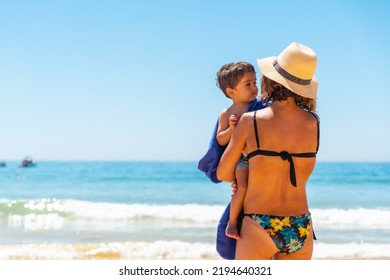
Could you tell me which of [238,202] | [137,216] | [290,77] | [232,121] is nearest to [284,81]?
[290,77]

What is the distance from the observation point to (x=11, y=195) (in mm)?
22234

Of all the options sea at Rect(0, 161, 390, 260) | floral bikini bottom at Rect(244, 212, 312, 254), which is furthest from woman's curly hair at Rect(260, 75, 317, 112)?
sea at Rect(0, 161, 390, 260)

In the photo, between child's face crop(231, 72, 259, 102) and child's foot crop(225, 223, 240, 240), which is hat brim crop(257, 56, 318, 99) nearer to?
child's face crop(231, 72, 259, 102)

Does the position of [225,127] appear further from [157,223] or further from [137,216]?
[137,216]

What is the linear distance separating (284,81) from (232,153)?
0.39m

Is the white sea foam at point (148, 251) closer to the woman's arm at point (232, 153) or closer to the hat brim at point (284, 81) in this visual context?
the woman's arm at point (232, 153)

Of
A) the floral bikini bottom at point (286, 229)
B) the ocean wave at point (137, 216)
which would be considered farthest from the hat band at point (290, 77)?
the ocean wave at point (137, 216)

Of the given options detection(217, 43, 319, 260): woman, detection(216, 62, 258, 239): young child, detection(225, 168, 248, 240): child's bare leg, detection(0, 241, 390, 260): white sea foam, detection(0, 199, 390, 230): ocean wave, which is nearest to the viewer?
→ detection(217, 43, 319, 260): woman

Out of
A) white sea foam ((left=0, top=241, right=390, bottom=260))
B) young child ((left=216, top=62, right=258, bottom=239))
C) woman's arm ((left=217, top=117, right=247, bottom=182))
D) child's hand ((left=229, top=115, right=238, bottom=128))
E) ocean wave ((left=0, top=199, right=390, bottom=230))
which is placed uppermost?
young child ((left=216, top=62, right=258, bottom=239))

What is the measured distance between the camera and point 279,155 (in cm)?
251

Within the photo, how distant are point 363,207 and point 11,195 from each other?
523 inches

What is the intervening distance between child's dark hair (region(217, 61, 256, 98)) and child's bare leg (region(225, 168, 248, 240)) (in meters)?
0.49

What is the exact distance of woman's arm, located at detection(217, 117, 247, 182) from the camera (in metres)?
2.54

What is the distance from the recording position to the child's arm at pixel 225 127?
269 cm
